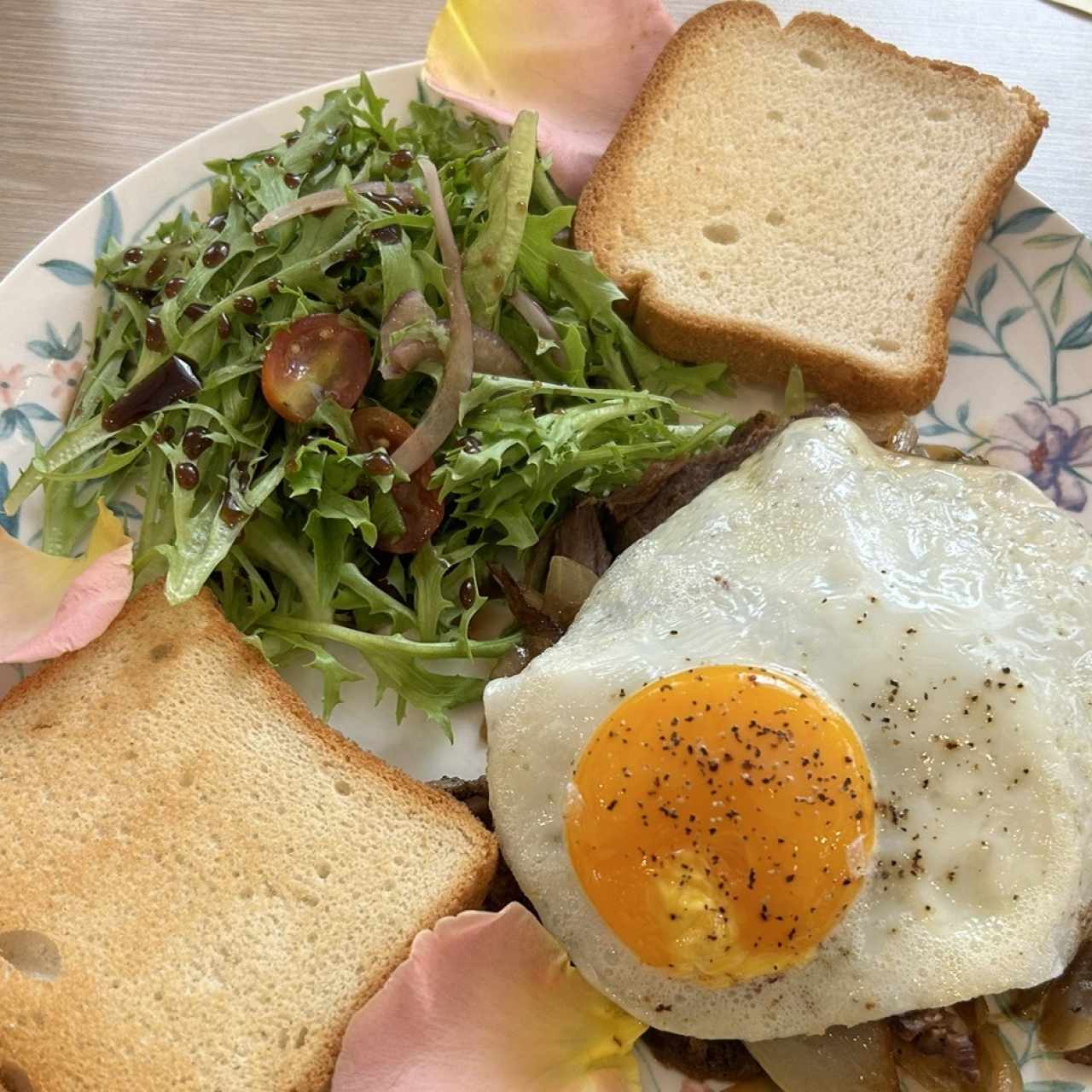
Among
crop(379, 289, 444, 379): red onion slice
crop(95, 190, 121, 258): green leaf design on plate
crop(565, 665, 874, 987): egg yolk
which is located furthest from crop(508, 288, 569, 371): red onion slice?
crop(95, 190, 121, 258): green leaf design on plate

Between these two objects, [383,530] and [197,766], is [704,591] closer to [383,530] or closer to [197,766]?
[383,530]

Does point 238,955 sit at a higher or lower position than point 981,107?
lower

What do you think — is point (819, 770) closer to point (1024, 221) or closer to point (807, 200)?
point (807, 200)

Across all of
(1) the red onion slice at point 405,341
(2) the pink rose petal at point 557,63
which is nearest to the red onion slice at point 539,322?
(1) the red onion slice at point 405,341

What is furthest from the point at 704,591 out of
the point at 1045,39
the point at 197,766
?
the point at 1045,39

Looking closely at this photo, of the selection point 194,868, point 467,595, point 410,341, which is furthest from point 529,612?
point 194,868

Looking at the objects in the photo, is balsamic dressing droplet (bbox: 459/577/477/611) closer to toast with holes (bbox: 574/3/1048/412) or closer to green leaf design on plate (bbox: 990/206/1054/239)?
toast with holes (bbox: 574/3/1048/412)
